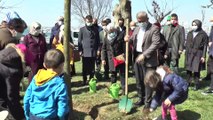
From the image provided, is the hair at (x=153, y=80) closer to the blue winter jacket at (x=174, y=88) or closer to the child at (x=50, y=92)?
the blue winter jacket at (x=174, y=88)

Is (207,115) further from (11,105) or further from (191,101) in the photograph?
(11,105)

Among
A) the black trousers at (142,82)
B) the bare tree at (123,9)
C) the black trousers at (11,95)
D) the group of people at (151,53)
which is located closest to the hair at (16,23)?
the black trousers at (11,95)

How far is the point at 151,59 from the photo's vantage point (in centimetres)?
725

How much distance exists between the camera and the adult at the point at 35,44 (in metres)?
7.77

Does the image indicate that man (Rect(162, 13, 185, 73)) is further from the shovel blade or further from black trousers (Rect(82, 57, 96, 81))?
the shovel blade

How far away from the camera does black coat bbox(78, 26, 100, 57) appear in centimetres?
977

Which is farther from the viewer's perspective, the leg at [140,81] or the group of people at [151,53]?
the leg at [140,81]

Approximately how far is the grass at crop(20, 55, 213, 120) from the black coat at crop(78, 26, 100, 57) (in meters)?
1.02

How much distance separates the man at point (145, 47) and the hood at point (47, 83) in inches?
117

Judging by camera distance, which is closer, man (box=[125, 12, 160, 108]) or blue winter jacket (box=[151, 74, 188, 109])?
blue winter jacket (box=[151, 74, 188, 109])

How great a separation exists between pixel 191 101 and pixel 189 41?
1815mm

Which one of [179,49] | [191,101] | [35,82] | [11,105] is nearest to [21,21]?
[11,105]

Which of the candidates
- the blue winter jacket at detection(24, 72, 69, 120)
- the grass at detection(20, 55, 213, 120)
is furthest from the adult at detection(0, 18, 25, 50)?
the blue winter jacket at detection(24, 72, 69, 120)

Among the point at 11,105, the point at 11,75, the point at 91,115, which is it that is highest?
the point at 11,75
